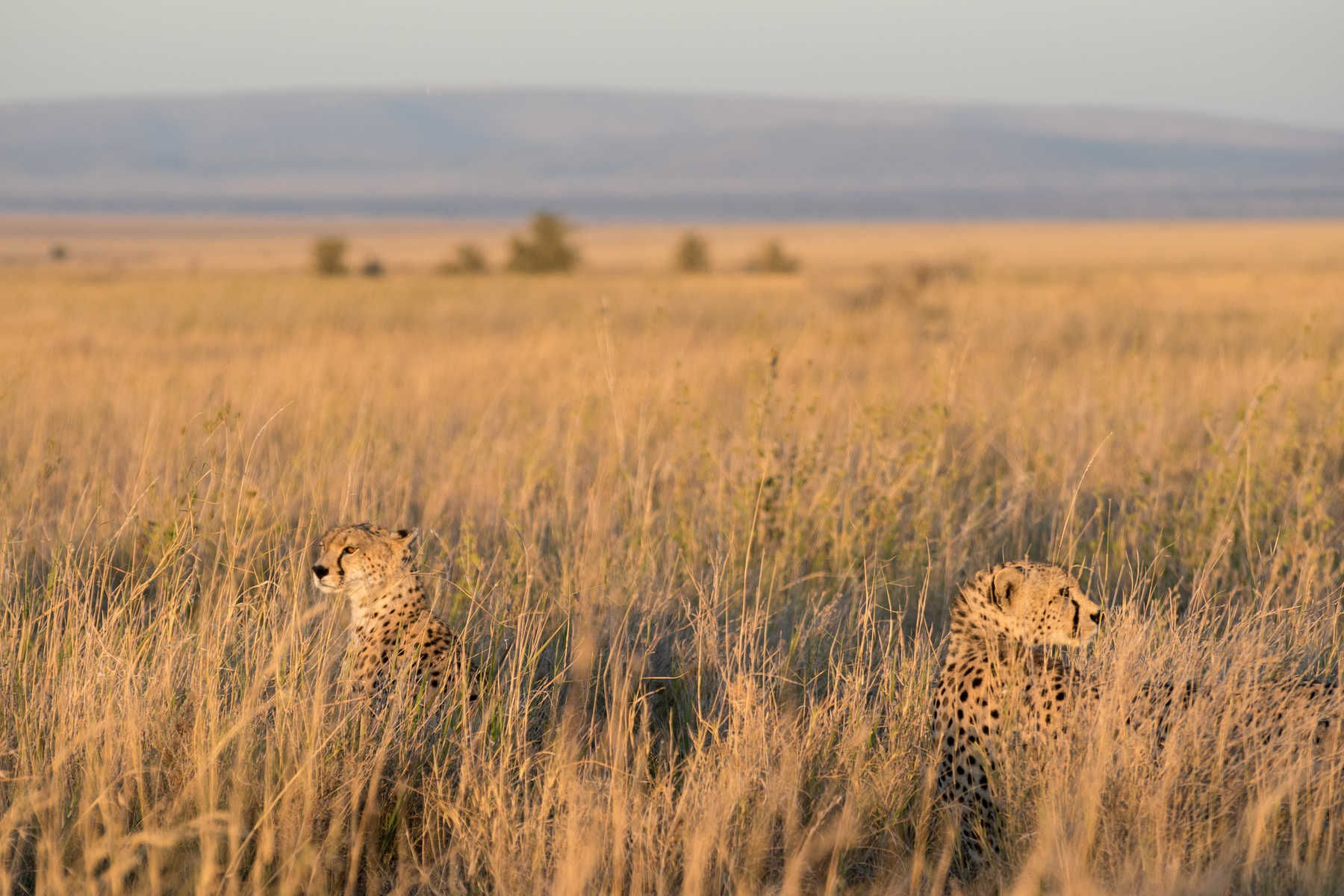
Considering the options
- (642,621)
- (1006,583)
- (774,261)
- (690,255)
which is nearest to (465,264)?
Answer: (690,255)

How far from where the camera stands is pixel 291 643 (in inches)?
120

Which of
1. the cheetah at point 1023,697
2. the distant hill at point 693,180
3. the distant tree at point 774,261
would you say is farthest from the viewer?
the distant hill at point 693,180

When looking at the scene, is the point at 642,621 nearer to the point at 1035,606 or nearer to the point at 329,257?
the point at 1035,606

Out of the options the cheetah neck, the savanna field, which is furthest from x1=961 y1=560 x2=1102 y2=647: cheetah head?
the cheetah neck

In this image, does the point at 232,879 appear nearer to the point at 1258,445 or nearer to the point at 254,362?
the point at 1258,445

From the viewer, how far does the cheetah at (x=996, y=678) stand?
2.75 m

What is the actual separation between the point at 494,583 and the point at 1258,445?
10.5ft

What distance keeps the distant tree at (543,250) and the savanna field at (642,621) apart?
1921 cm

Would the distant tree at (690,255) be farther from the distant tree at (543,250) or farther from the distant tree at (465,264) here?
the distant tree at (465,264)

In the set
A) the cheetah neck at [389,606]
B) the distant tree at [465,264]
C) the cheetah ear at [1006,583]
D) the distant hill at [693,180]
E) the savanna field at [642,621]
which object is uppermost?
the cheetah ear at [1006,583]

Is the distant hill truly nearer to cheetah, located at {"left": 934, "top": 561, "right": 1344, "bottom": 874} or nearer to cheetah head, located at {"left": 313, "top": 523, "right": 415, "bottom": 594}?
cheetah head, located at {"left": 313, "top": 523, "right": 415, "bottom": 594}

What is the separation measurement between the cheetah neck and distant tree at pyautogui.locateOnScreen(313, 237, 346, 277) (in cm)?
2575

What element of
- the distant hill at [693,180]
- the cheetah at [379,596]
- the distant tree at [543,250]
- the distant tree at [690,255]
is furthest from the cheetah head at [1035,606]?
the distant hill at [693,180]

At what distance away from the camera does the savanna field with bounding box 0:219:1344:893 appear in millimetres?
2512
